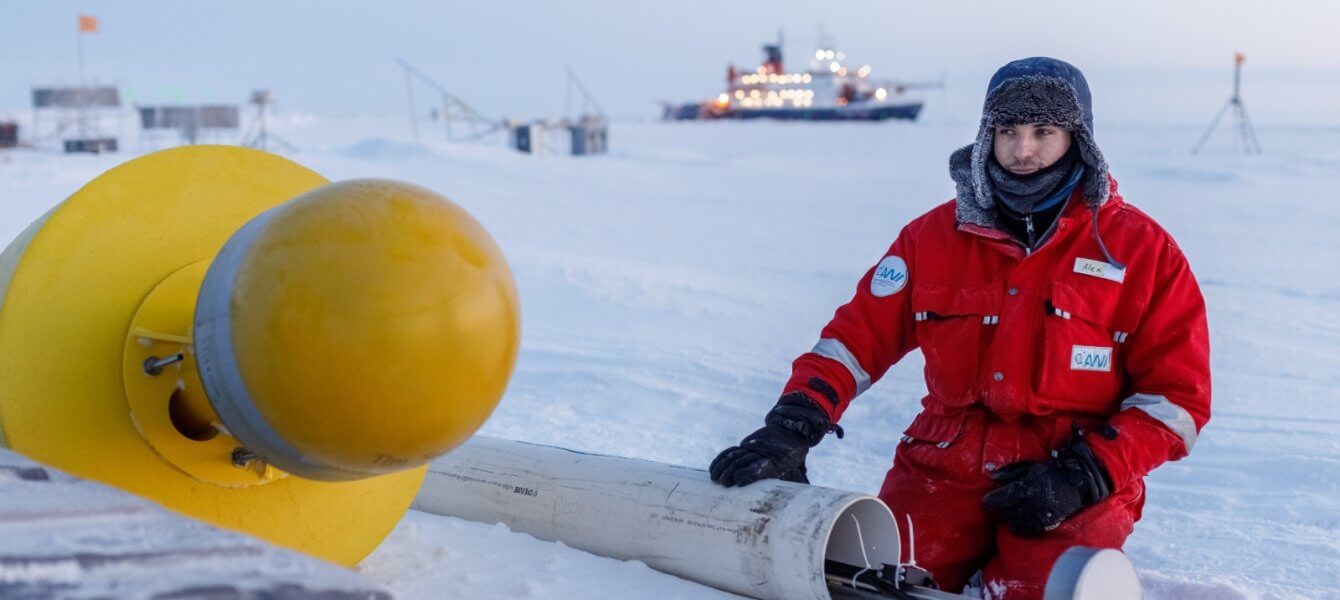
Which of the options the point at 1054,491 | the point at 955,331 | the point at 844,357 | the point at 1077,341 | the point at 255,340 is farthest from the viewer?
the point at 844,357

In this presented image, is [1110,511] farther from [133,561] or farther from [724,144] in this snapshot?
[724,144]

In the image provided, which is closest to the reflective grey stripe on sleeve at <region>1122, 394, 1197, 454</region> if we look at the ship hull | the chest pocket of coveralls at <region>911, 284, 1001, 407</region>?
the chest pocket of coveralls at <region>911, 284, 1001, 407</region>

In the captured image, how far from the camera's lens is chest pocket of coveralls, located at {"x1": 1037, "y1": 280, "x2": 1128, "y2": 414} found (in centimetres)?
284

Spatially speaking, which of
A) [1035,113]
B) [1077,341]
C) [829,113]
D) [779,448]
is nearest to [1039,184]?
[1035,113]

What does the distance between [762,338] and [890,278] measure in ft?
11.8

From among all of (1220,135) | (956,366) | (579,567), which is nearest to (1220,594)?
(956,366)

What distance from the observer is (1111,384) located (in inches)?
114

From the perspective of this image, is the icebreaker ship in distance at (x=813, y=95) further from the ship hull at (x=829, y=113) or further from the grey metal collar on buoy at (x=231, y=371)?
the grey metal collar on buoy at (x=231, y=371)

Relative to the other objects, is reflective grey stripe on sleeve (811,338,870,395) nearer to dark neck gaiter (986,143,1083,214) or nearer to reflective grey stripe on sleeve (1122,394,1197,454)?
dark neck gaiter (986,143,1083,214)

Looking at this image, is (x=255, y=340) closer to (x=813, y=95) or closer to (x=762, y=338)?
(x=762, y=338)

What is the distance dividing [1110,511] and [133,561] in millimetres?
Answer: 2104

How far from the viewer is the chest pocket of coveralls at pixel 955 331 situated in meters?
2.98

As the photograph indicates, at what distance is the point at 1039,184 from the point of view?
2.93 m

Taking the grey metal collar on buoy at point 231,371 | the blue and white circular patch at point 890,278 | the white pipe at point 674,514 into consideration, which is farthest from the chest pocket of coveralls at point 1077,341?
the grey metal collar on buoy at point 231,371
